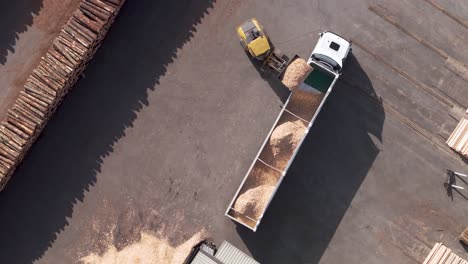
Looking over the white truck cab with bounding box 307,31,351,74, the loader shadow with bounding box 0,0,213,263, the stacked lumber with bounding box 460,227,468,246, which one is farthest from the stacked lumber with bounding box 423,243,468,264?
the loader shadow with bounding box 0,0,213,263

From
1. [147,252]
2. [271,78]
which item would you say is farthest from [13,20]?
[147,252]

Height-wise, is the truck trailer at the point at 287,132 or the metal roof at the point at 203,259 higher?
the truck trailer at the point at 287,132

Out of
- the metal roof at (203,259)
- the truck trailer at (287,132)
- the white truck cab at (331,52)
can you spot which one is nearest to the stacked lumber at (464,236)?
the truck trailer at (287,132)

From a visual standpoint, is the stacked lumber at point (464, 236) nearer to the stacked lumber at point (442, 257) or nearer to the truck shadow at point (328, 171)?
the stacked lumber at point (442, 257)

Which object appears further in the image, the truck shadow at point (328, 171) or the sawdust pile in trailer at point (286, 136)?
the truck shadow at point (328, 171)

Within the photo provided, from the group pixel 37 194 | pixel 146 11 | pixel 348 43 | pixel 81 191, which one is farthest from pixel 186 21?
pixel 37 194

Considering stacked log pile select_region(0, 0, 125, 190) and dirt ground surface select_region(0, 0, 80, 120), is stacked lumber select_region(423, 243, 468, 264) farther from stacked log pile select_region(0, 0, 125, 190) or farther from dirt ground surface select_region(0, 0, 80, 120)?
dirt ground surface select_region(0, 0, 80, 120)

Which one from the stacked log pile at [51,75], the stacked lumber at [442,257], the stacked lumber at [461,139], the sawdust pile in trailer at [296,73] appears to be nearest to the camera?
Result: the stacked log pile at [51,75]

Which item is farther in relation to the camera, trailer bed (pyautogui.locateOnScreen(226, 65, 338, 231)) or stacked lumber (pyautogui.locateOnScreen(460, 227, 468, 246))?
stacked lumber (pyautogui.locateOnScreen(460, 227, 468, 246))
